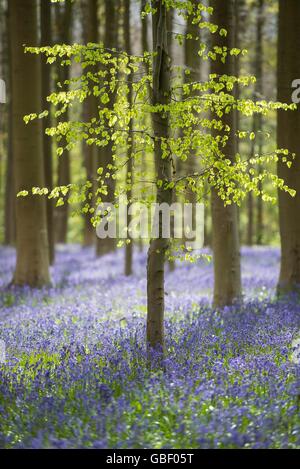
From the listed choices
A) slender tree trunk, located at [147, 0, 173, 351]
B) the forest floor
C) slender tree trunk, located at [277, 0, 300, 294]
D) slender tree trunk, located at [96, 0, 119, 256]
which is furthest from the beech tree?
slender tree trunk, located at [96, 0, 119, 256]

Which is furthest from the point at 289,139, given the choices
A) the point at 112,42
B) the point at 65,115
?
the point at 65,115

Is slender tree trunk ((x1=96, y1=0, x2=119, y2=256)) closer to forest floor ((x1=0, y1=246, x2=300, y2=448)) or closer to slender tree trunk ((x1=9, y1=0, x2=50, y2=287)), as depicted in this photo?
slender tree trunk ((x1=9, y1=0, x2=50, y2=287))

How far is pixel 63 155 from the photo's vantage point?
26.6 meters

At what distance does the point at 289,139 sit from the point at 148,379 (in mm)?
6824

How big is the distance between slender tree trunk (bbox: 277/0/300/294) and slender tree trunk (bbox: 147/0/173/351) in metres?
5.23

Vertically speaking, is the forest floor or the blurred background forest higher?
the blurred background forest

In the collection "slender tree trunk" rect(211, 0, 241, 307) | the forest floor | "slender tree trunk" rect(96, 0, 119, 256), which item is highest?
"slender tree trunk" rect(96, 0, 119, 256)

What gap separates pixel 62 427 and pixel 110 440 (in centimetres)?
54

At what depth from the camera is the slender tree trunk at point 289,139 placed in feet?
38.2

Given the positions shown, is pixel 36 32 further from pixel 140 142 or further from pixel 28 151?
pixel 140 142

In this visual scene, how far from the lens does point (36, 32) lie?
13445 millimetres

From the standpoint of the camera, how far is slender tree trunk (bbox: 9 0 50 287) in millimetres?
13312

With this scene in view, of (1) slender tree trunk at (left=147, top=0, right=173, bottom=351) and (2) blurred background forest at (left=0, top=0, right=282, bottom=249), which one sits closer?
(1) slender tree trunk at (left=147, top=0, right=173, bottom=351)
